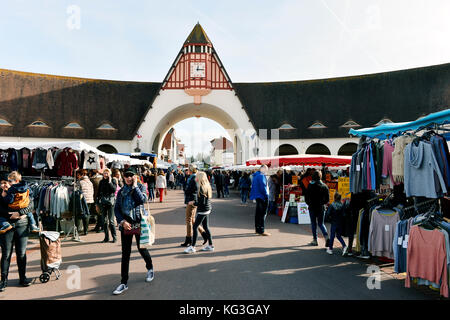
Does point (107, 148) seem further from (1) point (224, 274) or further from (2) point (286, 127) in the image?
(1) point (224, 274)

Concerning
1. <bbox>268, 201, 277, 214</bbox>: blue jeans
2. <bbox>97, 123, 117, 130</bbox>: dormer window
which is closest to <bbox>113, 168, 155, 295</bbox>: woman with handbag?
<bbox>268, 201, 277, 214</bbox>: blue jeans

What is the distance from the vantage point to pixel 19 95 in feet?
98.5

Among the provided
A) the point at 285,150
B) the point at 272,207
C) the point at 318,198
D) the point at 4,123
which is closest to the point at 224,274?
the point at 318,198

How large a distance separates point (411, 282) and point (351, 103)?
97.8 feet

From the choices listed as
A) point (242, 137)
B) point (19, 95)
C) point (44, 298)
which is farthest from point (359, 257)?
point (19, 95)

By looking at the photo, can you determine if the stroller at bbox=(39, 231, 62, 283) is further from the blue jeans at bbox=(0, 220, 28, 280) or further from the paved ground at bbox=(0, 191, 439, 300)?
the blue jeans at bbox=(0, 220, 28, 280)

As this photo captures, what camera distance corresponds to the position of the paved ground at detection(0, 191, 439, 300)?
4.59 meters

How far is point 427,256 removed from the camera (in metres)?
4.51

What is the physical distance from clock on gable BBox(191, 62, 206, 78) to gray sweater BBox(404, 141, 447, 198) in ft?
87.9

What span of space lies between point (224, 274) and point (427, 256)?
10.7 ft

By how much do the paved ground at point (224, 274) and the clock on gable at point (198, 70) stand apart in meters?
24.2

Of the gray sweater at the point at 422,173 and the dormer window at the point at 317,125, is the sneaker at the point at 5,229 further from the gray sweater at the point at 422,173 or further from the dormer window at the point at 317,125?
the dormer window at the point at 317,125

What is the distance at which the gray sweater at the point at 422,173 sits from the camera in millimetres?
4742
